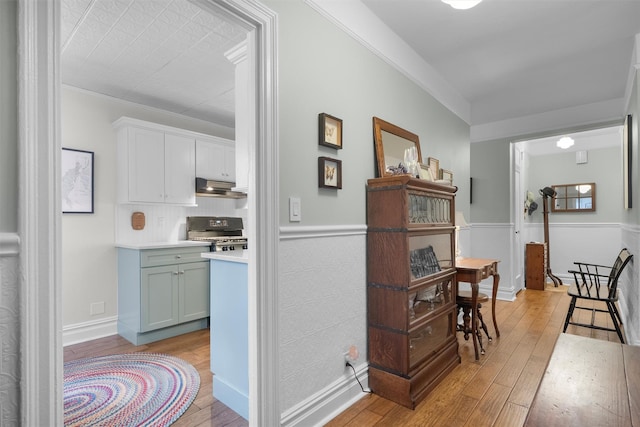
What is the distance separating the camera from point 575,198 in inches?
230

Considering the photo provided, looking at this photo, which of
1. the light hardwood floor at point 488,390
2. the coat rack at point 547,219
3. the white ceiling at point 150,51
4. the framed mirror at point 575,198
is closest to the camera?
the light hardwood floor at point 488,390

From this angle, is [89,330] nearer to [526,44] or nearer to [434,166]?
[434,166]

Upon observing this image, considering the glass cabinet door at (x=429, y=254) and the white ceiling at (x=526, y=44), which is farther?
the white ceiling at (x=526, y=44)

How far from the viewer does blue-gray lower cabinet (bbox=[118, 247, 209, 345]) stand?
319cm

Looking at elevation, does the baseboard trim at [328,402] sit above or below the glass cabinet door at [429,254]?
→ below

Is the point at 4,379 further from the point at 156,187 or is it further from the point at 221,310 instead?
the point at 156,187

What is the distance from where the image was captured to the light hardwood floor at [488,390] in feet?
6.16

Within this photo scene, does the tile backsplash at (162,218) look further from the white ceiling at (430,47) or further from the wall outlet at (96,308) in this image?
the white ceiling at (430,47)

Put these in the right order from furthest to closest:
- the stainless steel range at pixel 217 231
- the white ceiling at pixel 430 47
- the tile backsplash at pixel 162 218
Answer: the stainless steel range at pixel 217 231
the tile backsplash at pixel 162 218
the white ceiling at pixel 430 47

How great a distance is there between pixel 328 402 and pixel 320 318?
1.64 ft

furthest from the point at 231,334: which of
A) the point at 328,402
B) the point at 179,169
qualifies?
the point at 179,169

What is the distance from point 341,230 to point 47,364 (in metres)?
1.46

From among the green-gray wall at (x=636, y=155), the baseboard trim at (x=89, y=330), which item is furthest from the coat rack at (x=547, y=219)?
the baseboard trim at (x=89, y=330)

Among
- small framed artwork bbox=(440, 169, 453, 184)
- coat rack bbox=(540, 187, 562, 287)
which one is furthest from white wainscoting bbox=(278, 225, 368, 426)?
coat rack bbox=(540, 187, 562, 287)
